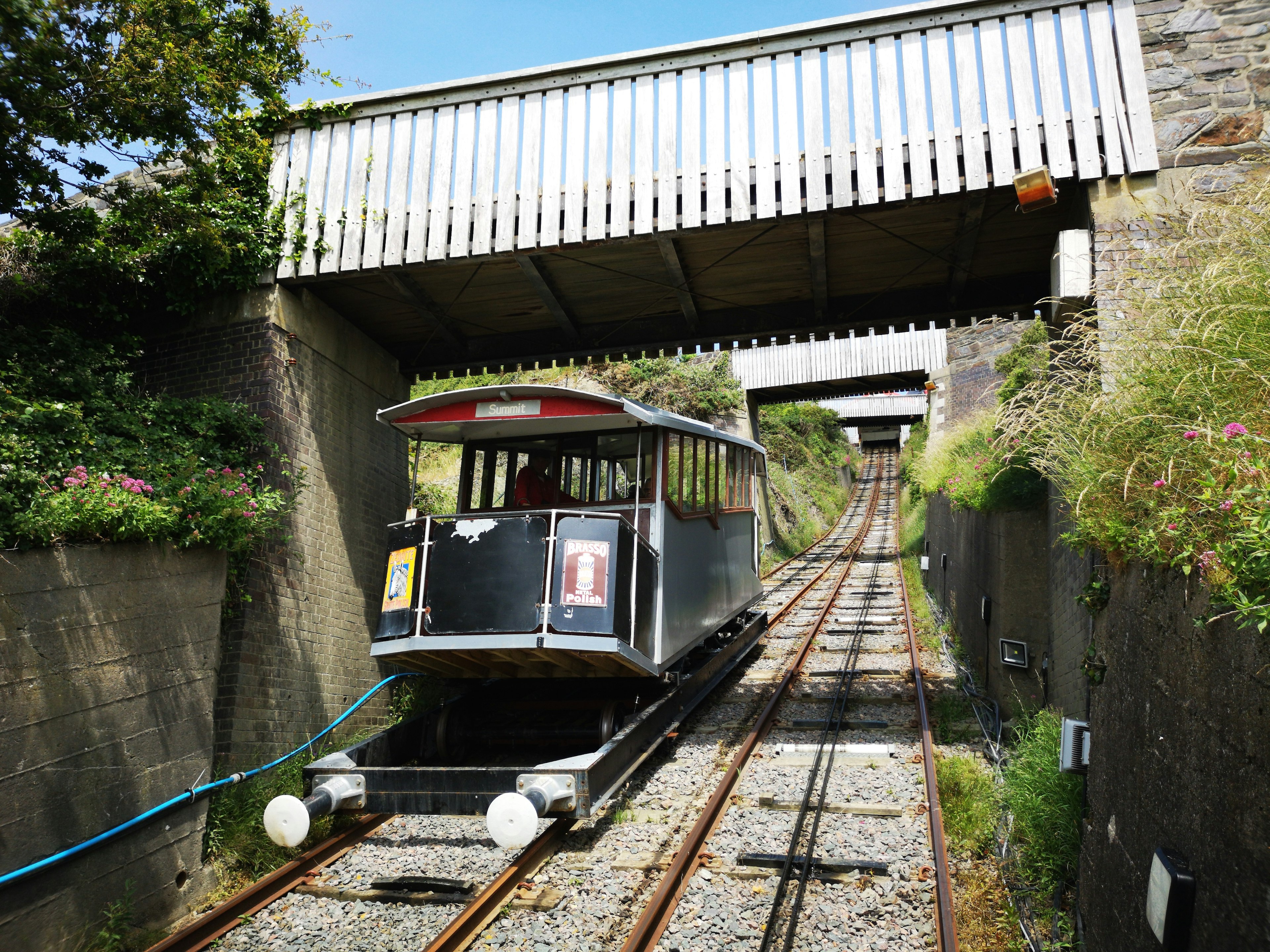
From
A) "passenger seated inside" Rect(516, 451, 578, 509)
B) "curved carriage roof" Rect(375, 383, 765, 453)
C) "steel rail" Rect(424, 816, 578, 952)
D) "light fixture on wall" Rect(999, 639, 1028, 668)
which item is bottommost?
"steel rail" Rect(424, 816, 578, 952)

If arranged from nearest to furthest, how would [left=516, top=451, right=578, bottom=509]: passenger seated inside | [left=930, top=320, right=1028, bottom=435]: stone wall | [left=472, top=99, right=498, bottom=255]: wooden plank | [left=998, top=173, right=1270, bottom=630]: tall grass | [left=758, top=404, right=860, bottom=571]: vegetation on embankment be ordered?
[left=998, top=173, right=1270, bottom=630]: tall grass
[left=516, top=451, right=578, bottom=509]: passenger seated inside
[left=472, top=99, right=498, bottom=255]: wooden plank
[left=930, top=320, right=1028, bottom=435]: stone wall
[left=758, top=404, right=860, bottom=571]: vegetation on embankment

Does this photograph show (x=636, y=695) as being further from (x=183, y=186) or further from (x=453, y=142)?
(x=183, y=186)

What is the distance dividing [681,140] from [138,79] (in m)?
4.58

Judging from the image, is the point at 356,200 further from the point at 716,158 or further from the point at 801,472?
the point at 801,472

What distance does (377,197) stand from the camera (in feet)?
27.1

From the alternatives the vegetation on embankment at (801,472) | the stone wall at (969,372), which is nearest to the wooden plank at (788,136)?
the vegetation on embankment at (801,472)

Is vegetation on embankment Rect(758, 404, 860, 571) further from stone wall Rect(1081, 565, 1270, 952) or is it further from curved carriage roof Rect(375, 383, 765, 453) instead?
stone wall Rect(1081, 565, 1270, 952)

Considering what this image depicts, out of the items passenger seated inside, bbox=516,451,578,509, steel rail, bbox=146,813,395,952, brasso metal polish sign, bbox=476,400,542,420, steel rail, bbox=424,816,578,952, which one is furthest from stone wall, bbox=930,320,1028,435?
steel rail, bbox=146,813,395,952

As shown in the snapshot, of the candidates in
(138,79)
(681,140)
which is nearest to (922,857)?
(681,140)

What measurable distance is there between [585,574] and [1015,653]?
4590 millimetres

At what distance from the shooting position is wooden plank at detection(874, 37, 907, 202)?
710 centimetres

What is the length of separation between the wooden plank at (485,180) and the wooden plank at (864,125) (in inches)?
138

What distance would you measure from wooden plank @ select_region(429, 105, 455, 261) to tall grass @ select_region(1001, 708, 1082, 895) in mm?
6729

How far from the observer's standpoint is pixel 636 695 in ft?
24.2
